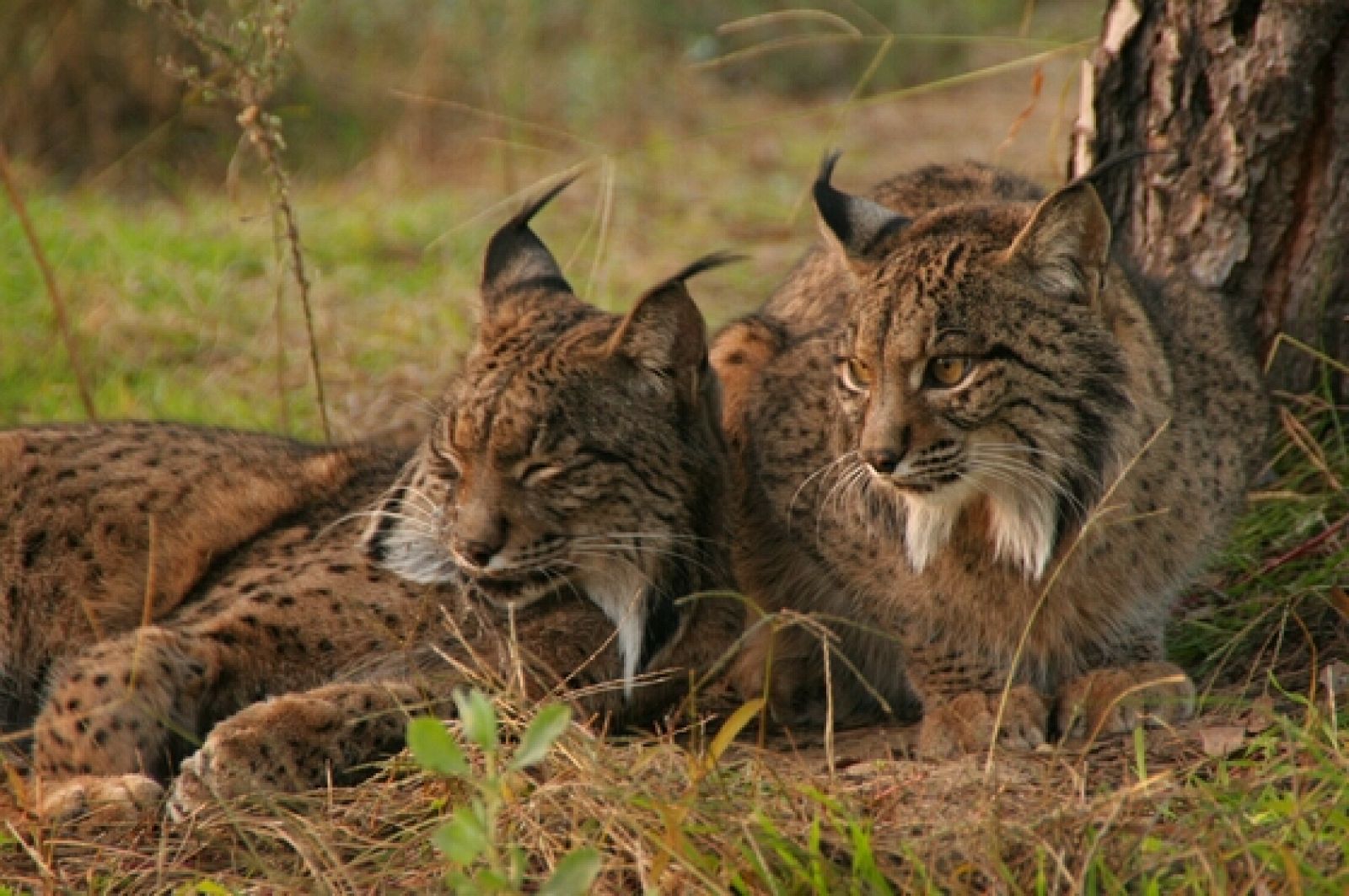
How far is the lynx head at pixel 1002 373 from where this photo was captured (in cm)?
381

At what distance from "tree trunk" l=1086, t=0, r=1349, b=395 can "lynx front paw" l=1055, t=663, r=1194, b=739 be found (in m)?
1.36

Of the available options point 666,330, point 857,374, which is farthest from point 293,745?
point 857,374

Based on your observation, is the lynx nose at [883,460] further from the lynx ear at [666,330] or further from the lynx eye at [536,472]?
the lynx eye at [536,472]

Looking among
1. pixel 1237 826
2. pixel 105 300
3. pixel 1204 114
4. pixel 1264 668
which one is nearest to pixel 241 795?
pixel 1237 826

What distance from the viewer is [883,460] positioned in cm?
380

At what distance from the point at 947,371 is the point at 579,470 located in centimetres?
89

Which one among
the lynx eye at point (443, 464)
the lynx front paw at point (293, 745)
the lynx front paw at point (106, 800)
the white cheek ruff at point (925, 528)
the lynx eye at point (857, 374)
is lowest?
the lynx front paw at point (106, 800)

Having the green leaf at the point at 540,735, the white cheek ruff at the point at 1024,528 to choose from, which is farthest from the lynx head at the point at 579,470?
the green leaf at the point at 540,735

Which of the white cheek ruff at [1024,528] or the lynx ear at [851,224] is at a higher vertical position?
the lynx ear at [851,224]

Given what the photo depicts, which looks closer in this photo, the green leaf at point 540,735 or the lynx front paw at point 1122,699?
the green leaf at point 540,735

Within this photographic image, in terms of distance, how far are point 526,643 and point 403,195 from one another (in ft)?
18.6

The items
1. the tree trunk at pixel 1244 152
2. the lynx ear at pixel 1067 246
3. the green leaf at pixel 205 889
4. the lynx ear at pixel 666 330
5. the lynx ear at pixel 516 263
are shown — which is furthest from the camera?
the tree trunk at pixel 1244 152

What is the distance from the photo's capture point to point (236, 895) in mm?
3289

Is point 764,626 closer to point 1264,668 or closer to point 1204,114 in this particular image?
point 1264,668
